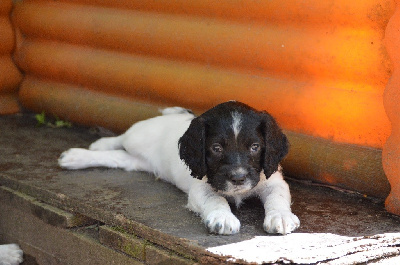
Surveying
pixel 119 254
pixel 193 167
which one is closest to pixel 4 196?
pixel 119 254

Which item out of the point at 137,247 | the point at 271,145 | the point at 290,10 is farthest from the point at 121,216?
the point at 290,10

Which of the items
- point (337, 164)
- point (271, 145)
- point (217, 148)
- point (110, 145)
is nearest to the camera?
point (217, 148)

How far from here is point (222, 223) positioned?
4.08 m

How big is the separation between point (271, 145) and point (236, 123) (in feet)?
1.04

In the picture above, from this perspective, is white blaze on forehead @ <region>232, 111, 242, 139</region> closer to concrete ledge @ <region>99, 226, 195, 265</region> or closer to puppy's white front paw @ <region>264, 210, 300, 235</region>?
puppy's white front paw @ <region>264, 210, 300, 235</region>

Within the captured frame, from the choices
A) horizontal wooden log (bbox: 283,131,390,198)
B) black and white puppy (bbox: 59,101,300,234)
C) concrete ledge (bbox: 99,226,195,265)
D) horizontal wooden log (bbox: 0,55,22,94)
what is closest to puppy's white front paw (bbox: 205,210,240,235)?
black and white puppy (bbox: 59,101,300,234)

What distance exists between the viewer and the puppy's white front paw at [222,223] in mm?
4074

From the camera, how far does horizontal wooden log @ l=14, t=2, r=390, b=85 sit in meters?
4.98

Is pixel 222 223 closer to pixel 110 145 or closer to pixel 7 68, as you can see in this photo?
pixel 110 145

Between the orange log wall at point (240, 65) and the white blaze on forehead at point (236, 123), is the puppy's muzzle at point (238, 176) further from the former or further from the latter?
the orange log wall at point (240, 65)

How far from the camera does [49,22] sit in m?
7.60

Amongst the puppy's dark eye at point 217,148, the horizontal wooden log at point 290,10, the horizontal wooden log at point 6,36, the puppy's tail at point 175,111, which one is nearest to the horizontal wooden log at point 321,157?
the puppy's tail at point 175,111

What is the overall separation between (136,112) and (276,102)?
6.11 feet

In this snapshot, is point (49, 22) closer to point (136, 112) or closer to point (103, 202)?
point (136, 112)
